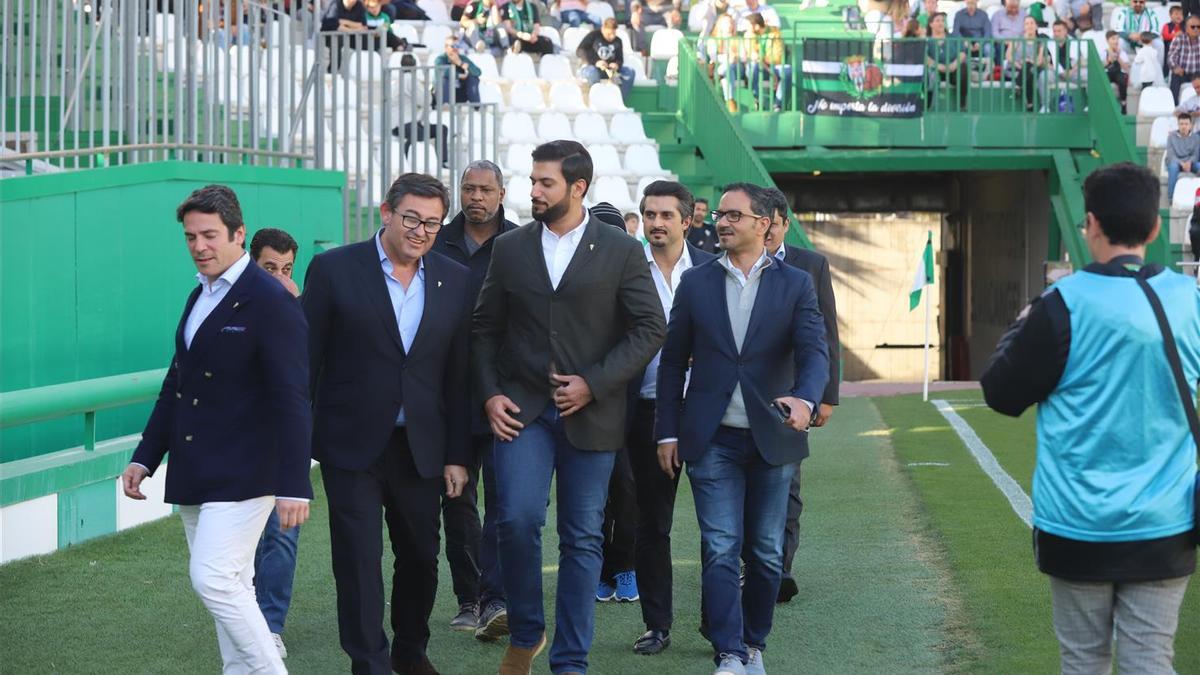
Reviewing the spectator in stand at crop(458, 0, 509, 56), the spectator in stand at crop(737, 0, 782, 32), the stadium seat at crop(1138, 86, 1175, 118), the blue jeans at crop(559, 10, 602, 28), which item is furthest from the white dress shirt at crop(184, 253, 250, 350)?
the stadium seat at crop(1138, 86, 1175, 118)

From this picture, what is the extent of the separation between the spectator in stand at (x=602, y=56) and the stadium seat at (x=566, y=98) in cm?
42

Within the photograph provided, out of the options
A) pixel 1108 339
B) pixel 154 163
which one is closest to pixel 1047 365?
pixel 1108 339

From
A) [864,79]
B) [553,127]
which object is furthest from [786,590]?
[864,79]

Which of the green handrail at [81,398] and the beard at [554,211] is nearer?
the beard at [554,211]

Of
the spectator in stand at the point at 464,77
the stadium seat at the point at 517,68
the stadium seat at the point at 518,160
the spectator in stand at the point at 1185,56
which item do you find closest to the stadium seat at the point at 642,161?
the stadium seat at the point at 518,160

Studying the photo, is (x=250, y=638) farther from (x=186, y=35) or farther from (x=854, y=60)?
(x=854, y=60)

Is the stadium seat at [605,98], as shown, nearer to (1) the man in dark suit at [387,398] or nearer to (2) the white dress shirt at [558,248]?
(2) the white dress shirt at [558,248]

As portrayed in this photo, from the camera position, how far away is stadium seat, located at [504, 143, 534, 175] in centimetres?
2250

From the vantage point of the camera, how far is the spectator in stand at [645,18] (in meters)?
26.7

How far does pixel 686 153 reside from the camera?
81.5 feet

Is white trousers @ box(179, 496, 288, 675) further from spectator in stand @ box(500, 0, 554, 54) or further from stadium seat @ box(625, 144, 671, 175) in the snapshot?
spectator in stand @ box(500, 0, 554, 54)

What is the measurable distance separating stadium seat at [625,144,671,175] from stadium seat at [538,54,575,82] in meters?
1.71

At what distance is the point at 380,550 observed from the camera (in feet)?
19.9

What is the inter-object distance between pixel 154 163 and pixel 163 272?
70 centimetres
